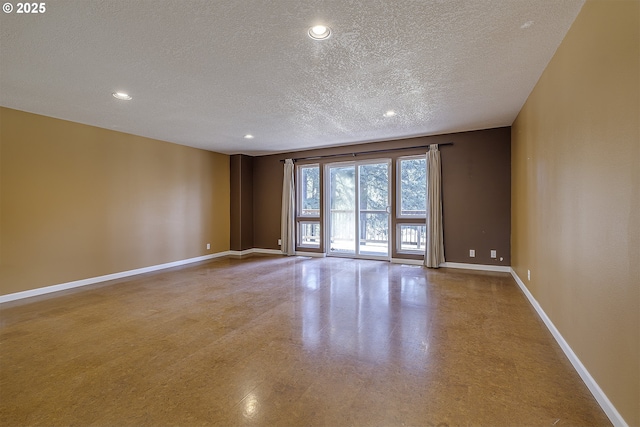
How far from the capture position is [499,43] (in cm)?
230

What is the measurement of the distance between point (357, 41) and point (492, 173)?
3873 mm

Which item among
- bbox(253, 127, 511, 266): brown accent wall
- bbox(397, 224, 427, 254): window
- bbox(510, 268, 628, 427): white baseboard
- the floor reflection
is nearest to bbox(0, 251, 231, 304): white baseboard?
the floor reflection

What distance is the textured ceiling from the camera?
192cm

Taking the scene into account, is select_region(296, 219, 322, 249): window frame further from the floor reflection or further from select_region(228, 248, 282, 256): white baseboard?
the floor reflection

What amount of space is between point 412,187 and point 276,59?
4.00 m

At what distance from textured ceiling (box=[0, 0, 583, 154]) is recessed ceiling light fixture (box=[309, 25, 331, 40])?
0.05 meters

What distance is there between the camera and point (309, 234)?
22.9 feet

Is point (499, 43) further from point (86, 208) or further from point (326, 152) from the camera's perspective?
point (86, 208)

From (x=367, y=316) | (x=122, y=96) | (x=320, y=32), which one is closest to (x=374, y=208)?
(x=367, y=316)

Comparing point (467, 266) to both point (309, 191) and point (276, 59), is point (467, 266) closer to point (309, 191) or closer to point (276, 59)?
point (309, 191)

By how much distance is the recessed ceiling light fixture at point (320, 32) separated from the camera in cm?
209

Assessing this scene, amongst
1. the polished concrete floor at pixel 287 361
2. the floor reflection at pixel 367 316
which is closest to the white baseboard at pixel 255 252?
the floor reflection at pixel 367 316

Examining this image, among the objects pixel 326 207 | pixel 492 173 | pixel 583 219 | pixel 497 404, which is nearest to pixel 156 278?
pixel 326 207

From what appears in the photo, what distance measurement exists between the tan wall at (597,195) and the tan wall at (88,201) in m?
5.93
